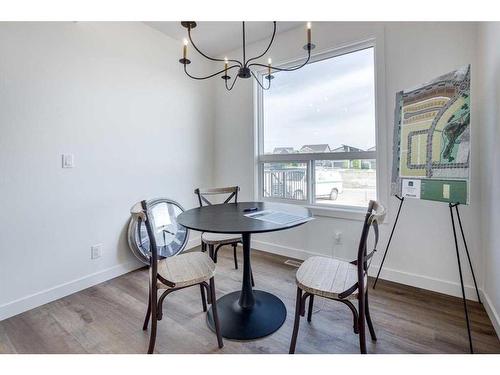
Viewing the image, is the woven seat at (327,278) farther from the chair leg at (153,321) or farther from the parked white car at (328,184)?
the parked white car at (328,184)

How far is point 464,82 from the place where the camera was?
62.8 inches

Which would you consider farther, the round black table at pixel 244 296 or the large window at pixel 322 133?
the large window at pixel 322 133

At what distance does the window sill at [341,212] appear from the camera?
249 cm

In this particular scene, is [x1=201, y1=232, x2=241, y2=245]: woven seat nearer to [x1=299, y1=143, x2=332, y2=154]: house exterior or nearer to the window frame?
the window frame

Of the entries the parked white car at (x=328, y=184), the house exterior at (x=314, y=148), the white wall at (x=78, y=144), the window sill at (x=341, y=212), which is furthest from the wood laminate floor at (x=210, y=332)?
the house exterior at (x=314, y=148)

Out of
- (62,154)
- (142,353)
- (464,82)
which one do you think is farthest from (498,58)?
(62,154)

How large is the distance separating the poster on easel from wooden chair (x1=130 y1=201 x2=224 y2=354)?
5.13 feet

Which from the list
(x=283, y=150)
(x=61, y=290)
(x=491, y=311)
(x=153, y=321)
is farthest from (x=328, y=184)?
(x=61, y=290)

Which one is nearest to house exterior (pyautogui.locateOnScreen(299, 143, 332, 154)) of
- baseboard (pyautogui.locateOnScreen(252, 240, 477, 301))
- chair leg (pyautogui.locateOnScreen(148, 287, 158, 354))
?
baseboard (pyautogui.locateOnScreen(252, 240, 477, 301))

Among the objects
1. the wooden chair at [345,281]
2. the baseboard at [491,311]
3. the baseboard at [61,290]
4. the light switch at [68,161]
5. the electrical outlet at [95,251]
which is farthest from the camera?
the electrical outlet at [95,251]

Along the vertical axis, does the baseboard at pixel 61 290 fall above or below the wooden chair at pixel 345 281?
below

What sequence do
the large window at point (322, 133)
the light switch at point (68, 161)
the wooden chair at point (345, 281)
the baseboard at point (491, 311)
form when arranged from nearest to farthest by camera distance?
the wooden chair at point (345, 281) < the baseboard at point (491, 311) < the light switch at point (68, 161) < the large window at point (322, 133)

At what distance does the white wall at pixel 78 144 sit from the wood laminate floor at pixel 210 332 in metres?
0.34
